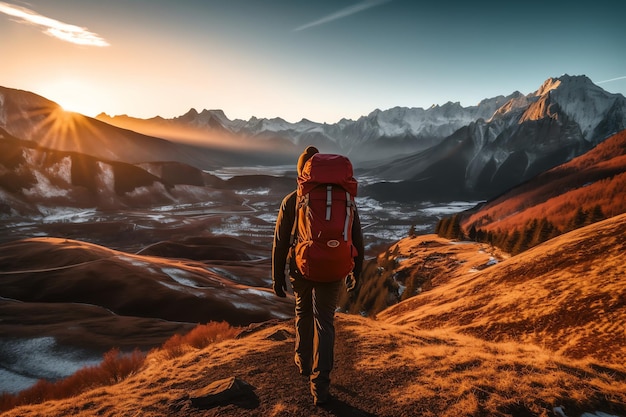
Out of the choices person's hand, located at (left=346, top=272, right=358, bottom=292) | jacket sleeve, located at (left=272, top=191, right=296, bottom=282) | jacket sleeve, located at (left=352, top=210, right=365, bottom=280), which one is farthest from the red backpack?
person's hand, located at (left=346, top=272, right=358, bottom=292)

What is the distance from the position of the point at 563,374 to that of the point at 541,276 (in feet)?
38.8

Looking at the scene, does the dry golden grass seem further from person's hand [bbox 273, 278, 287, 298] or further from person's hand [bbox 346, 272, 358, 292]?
person's hand [bbox 346, 272, 358, 292]

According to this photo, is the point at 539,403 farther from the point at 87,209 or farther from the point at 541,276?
the point at 87,209

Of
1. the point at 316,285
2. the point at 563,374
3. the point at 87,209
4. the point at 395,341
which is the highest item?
the point at 316,285

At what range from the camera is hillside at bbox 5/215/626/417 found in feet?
18.4

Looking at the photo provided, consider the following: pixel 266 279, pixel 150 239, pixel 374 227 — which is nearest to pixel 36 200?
pixel 150 239

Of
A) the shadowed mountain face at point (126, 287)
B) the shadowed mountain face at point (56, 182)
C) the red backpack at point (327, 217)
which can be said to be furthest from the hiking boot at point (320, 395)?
the shadowed mountain face at point (56, 182)

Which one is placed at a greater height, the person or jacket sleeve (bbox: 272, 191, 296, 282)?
jacket sleeve (bbox: 272, 191, 296, 282)

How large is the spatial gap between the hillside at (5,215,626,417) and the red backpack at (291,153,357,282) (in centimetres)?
240

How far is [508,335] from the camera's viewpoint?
1214 centimetres

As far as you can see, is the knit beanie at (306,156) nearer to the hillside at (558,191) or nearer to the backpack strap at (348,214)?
the backpack strap at (348,214)

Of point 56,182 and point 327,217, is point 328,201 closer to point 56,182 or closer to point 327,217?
point 327,217

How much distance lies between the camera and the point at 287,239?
19.9 feet

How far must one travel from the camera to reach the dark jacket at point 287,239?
593 cm
